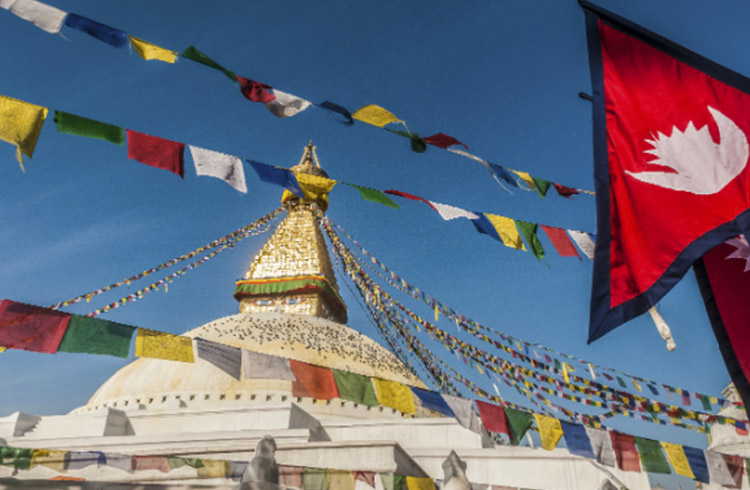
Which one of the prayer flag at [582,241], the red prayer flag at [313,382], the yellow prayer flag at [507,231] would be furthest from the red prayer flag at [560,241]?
the red prayer flag at [313,382]

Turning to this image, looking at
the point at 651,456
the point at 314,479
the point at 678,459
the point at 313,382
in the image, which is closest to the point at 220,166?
the point at 313,382

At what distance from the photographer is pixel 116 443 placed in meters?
9.56

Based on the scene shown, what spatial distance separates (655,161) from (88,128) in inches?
172

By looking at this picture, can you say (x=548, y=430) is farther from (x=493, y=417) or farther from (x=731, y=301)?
(x=731, y=301)

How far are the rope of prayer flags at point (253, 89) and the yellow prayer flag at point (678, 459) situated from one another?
306 cm

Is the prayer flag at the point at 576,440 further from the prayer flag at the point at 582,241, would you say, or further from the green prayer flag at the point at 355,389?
the green prayer flag at the point at 355,389

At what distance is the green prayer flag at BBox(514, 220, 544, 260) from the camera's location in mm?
5723

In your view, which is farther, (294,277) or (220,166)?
(294,277)

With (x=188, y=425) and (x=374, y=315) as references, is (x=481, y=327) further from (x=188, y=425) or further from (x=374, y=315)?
(x=188, y=425)

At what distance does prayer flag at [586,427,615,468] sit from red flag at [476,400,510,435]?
105 cm

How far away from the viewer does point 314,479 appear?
569cm

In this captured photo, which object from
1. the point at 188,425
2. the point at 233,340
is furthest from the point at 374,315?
the point at 188,425

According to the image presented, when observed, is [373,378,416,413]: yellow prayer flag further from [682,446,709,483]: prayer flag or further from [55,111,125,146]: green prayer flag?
[682,446,709,483]: prayer flag

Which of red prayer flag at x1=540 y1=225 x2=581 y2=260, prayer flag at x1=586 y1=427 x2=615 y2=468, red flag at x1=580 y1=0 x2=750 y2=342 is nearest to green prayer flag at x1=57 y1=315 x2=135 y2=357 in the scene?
red flag at x1=580 y1=0 x2=750 y2=342
